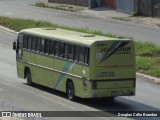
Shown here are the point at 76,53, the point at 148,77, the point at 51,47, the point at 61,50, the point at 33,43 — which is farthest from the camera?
the point at 148,77

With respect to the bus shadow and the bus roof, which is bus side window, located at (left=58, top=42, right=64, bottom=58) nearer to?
the bus roof

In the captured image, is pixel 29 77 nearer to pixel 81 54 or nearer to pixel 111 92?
pixel 81 54

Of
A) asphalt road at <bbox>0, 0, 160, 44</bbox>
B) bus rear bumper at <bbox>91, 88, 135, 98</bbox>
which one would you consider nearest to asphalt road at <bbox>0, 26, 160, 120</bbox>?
bus rear bumper at <bbox>91, 88, 135, 98</bbox>

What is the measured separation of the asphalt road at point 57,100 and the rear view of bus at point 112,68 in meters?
0.59

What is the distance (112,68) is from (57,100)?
8.35ft

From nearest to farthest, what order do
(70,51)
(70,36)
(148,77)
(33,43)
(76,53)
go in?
(76,53) < (70,51) < (70,36) < (33,43) < (148,77)

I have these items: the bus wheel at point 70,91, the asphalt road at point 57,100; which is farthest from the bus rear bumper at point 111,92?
the bus wheel at point 70,91

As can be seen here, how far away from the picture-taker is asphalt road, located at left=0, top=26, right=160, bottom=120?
21.2 meters

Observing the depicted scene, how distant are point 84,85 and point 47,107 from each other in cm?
159

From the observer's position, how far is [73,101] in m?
22.8

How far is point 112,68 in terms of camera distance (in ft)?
71.4

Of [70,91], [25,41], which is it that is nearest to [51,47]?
[70,91]

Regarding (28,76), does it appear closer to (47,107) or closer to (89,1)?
(47,107)

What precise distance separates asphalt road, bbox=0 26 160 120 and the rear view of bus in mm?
587
